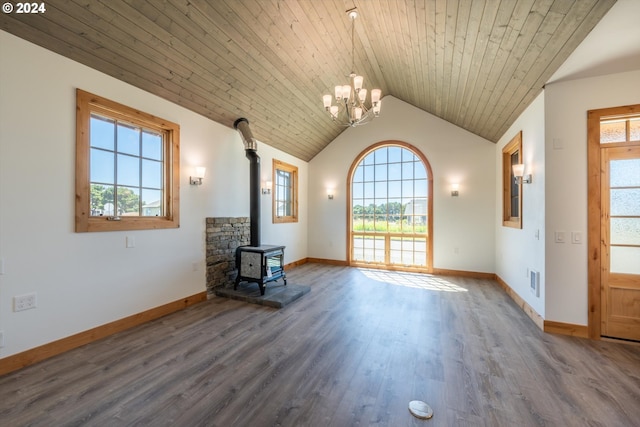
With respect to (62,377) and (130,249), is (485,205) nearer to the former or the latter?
(130,249)

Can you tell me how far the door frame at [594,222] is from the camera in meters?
2.82

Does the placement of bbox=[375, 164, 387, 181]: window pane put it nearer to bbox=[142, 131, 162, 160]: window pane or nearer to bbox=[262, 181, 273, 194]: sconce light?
bbox=[262, 181, 273, 194]: sconce light

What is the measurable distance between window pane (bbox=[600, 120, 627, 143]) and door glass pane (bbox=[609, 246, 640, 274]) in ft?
3.80

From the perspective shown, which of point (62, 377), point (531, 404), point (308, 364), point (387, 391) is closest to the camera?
point (531, 404)

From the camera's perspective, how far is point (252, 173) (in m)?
4.65

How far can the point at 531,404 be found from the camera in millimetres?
1864

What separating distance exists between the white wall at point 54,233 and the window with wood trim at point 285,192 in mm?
2609

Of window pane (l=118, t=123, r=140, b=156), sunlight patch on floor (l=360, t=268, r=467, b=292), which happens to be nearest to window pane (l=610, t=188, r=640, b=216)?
sunlight patch on floor (l=360, t=268, r=467, b=292)

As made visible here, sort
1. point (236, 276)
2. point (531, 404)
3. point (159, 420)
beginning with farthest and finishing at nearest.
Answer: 1. point (236, 276)
2. point (531, 404)
3. point (159, 420)

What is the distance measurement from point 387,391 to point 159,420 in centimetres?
158

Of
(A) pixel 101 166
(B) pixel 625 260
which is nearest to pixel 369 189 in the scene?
(B) pixel 625 260

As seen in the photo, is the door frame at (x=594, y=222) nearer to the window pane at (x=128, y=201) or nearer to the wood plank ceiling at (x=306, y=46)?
the wood plank ceiling at (x=306, y=46)

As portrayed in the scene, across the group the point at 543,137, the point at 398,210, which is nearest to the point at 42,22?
the point at 543,137

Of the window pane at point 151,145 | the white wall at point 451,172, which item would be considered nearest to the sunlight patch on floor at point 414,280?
the white wall at point 451,172
